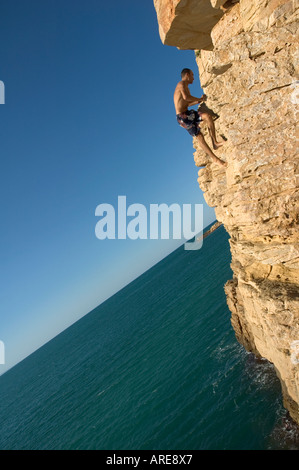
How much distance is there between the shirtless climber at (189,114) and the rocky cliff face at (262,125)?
Answer: 0.78 m

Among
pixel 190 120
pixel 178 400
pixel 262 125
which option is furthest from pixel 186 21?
pixel 178 400

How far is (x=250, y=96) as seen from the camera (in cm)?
900

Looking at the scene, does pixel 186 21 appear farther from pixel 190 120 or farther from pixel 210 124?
pixel 210 124

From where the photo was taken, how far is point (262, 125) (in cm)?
889

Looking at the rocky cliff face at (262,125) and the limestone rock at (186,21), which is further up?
the limestone rock at (186,21)

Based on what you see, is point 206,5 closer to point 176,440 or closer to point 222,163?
point 222,163

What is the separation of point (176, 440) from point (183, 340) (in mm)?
18776

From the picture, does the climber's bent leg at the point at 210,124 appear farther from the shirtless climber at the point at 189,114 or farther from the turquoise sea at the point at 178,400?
the turquoise sea at the point at 178,400

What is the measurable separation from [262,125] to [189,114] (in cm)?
351

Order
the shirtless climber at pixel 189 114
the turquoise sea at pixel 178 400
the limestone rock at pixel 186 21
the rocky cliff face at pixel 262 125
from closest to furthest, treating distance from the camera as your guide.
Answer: the rocky cliff face at pixel 262 125 → the limestone rock at pixel 186 21 → the shirtless climber at pixel 189 114 → the turquoise sea at pixel 178 400

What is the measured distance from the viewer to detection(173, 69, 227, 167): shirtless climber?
1062 cm

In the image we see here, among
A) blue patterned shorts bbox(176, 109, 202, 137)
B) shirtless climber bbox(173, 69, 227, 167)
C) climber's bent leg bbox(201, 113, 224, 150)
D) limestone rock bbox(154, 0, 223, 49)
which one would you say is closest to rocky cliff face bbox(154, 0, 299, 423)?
limestone rock bbox(154, 0, 223, 49)

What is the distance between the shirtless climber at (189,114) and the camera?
10617 millimetres

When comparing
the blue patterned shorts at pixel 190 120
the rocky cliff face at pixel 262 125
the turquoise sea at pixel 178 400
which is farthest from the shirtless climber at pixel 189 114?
the turquoise sea at pixel 178 400
